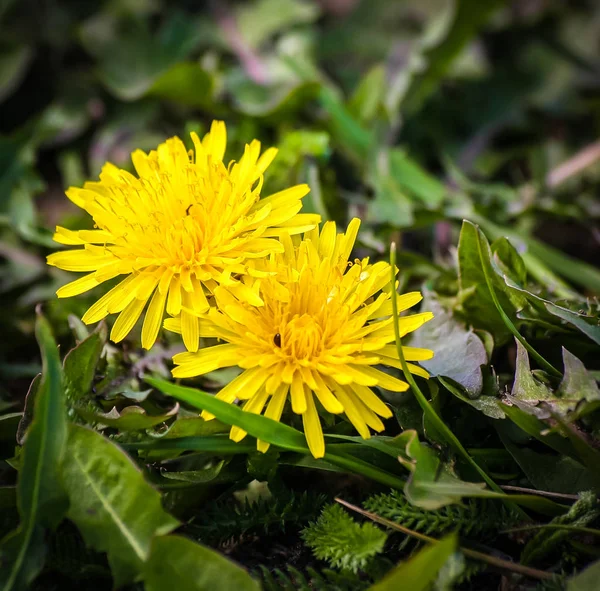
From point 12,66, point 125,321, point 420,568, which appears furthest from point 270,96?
point 420,568

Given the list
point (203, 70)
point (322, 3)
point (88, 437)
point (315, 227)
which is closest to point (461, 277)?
point (315, 227)

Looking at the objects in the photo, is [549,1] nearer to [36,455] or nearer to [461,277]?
[461,277]

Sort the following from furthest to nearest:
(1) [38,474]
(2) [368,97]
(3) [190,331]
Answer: (2) [368,97] < (3) [190,331] < (1) [38,474]

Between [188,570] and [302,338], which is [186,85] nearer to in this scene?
[302,338]

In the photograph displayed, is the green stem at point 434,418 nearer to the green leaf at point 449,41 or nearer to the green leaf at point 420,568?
the green leaf at point 420,568

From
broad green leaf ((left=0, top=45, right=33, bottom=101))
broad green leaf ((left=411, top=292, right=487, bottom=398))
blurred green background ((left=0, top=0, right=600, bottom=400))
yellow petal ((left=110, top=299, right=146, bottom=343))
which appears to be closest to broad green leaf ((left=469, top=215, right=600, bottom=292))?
blurred green background ((left=0, top=0, right=600, bottom=400))

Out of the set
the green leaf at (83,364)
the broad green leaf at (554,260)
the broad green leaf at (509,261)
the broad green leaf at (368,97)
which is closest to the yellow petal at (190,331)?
the green leaf at (83,364)
